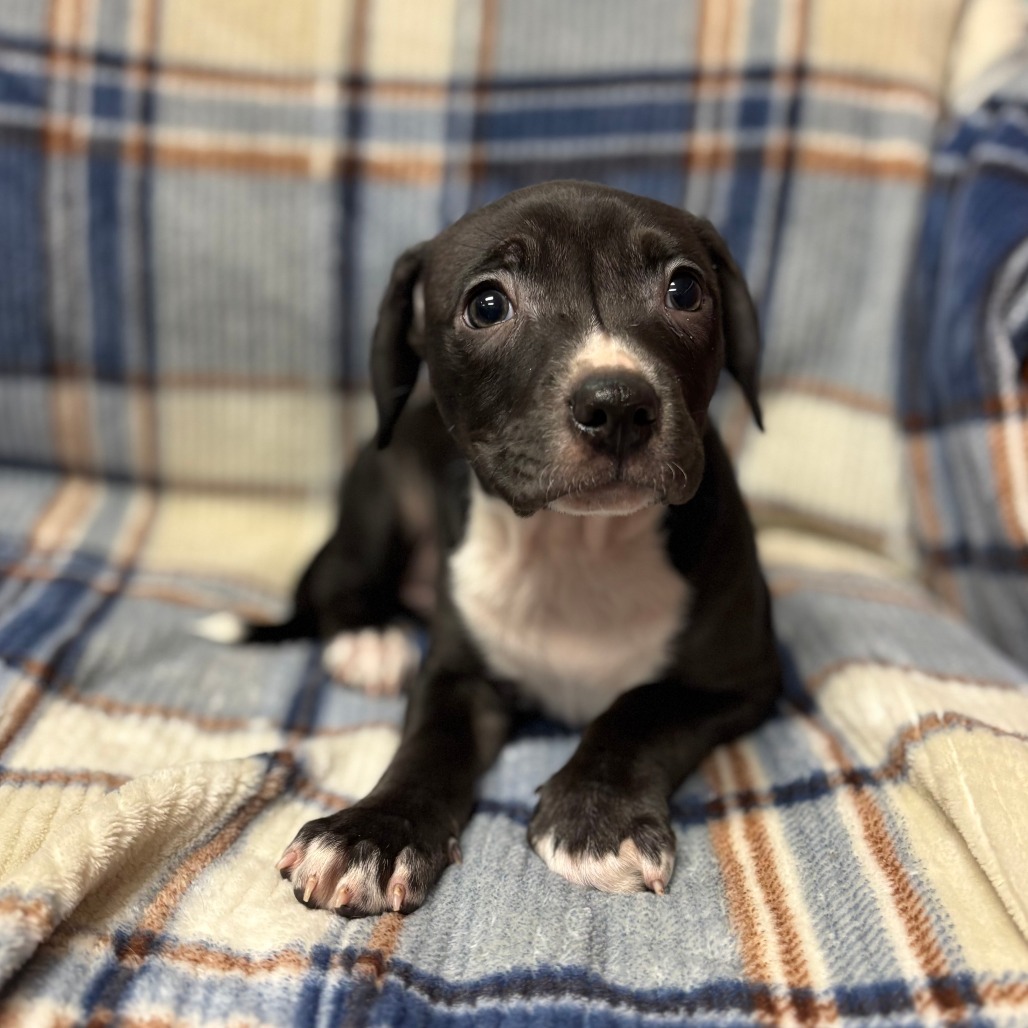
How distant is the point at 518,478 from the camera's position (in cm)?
188

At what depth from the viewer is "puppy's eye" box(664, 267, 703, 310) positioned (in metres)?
2.07

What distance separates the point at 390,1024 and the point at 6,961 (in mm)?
501

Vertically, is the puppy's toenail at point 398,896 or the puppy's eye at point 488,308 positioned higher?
the puppy's eye at point 488,308

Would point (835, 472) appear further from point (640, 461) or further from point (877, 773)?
point (640, 461)

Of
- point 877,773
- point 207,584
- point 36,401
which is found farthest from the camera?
point 36,401

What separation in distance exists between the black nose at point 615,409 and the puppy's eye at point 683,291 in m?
0.35

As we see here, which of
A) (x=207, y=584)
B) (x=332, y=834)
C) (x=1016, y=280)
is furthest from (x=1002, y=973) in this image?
(x=207, y=584)

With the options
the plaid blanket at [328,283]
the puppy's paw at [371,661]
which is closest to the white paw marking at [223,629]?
the plaid blanket at [328,283]

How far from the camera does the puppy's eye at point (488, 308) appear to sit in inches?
80.8

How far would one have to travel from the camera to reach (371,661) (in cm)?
261

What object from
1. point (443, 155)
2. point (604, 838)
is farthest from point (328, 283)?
point (604, 838)

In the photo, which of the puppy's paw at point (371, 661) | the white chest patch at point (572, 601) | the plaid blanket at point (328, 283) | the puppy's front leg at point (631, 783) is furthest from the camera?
the puppy's paw at point (371, 661)

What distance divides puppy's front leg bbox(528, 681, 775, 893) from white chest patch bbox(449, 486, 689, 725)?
10cm

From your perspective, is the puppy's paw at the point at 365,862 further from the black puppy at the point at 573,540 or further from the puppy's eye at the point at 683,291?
the puppy's eye at the point at 683,291
